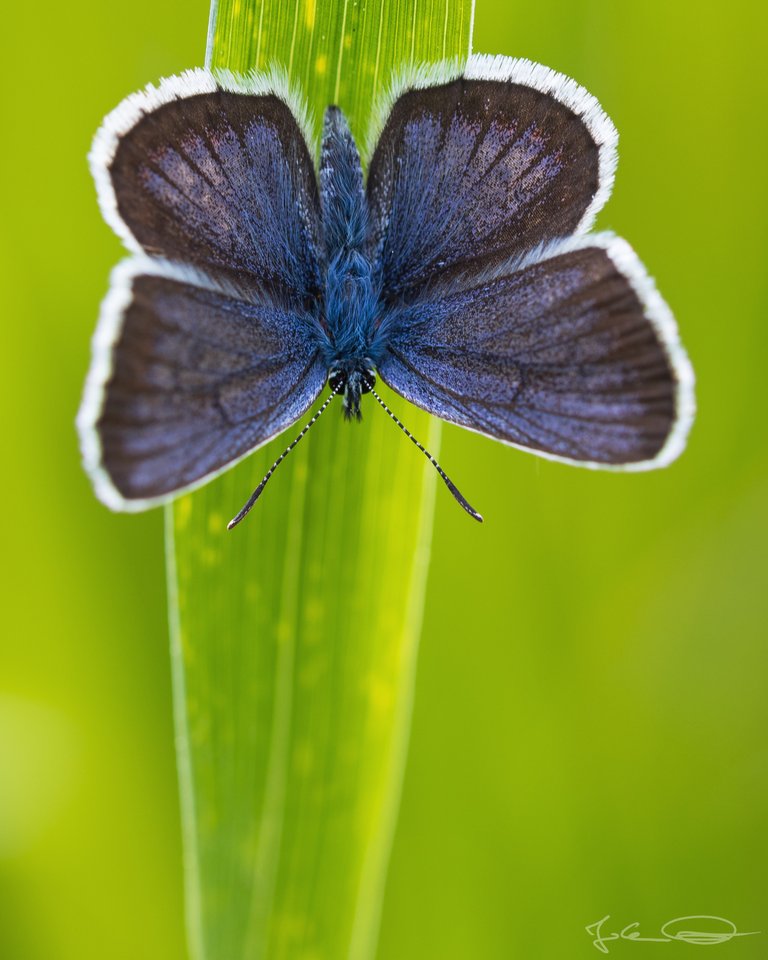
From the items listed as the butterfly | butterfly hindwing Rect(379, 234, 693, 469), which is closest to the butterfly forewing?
the butterfly

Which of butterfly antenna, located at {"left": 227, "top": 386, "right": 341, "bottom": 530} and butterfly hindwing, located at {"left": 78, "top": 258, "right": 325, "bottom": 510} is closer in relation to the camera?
butterfly hindwing, located at {"left": 78, "top": 258, "right": 325, "bottom": 510}

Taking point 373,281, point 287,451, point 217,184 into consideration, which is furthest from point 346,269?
point 287,451

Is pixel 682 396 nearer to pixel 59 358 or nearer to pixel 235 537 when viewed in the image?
pixel 235 537

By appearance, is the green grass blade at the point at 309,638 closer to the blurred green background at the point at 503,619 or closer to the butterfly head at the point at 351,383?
the butterfly head at the point at 351,383
